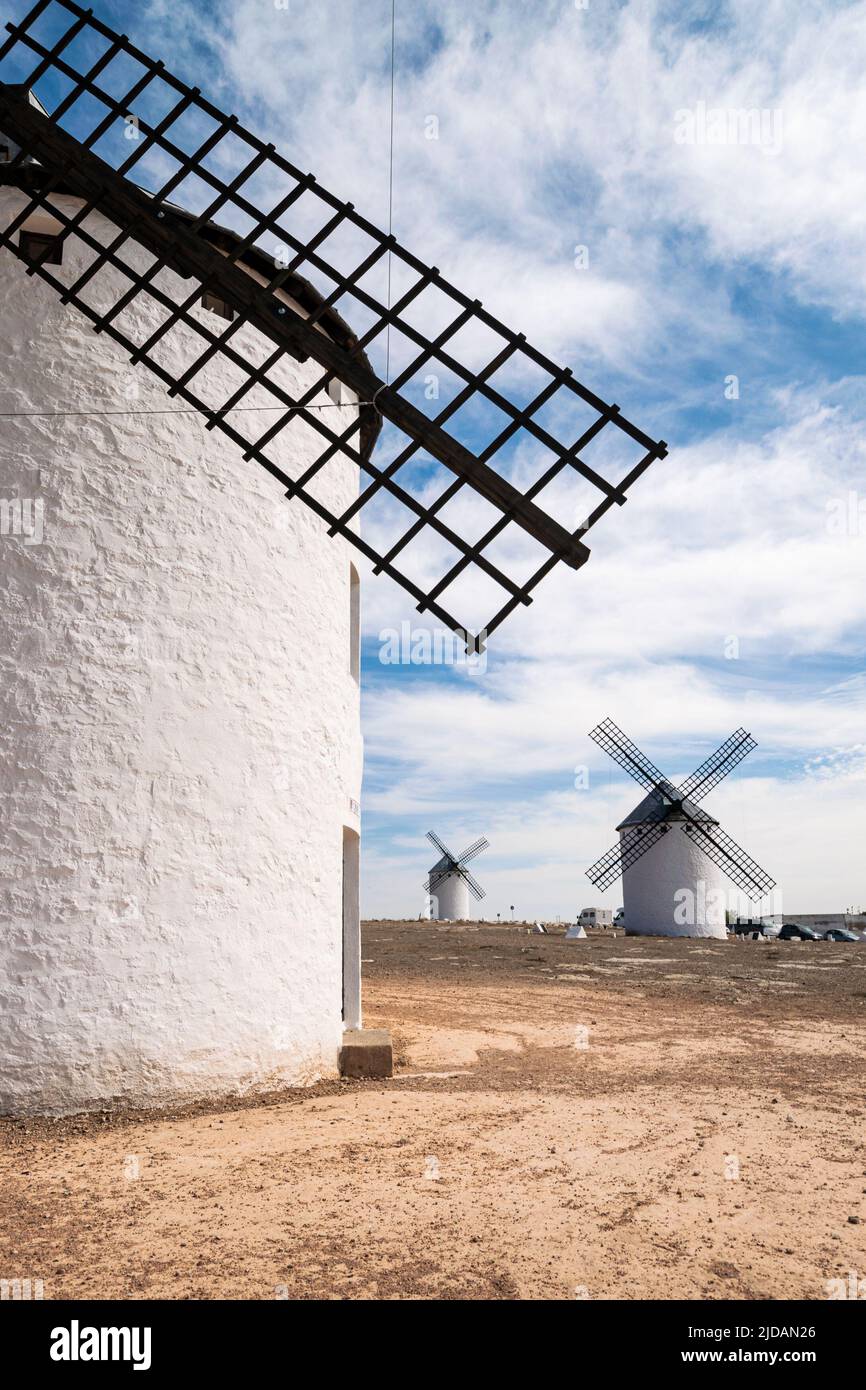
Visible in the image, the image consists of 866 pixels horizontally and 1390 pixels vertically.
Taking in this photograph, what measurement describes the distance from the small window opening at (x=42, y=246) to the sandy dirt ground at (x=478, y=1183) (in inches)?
260

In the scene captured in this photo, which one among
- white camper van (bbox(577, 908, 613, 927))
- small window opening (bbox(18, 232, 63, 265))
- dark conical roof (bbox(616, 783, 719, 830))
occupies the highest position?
small window opening (bbox(18, 232, 63, 265))

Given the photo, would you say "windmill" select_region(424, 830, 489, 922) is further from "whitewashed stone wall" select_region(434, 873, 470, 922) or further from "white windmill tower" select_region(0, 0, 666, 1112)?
"white windmill tower" select_region(0, 0, 666, 1112)

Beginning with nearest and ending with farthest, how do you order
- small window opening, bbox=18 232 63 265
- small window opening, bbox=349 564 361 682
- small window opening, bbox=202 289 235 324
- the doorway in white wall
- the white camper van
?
1. small window opening, bbox=18 232 63 265
2. small window opening, bbox=202 289 235 324
3. the doorway in white wall
4. small window opening, bbox=349 564 361 682
5. the white camper van

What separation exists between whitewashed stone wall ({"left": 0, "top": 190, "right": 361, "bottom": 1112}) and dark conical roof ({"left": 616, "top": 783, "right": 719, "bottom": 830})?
93.3 ft

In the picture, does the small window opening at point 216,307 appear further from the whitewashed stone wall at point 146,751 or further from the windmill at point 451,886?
the windmill at point 451,886

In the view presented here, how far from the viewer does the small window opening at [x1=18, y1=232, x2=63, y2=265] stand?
734cm

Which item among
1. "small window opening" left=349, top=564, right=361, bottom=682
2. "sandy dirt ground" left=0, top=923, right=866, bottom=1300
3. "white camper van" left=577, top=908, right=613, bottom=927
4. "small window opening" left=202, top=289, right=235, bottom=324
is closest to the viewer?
"sandy dirt ground" left=0, top=923, right=866, bottom=1300

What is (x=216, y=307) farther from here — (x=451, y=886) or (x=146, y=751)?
(x=451, y=886)

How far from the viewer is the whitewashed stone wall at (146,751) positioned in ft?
21.5

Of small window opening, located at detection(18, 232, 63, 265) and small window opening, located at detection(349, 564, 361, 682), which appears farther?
small window opening, located at detection(349, 564, 361, 682)

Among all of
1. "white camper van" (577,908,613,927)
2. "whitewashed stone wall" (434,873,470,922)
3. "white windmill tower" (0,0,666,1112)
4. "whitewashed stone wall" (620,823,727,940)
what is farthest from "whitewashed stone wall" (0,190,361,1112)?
"whitewashed stone wall" (434,873,470,922)

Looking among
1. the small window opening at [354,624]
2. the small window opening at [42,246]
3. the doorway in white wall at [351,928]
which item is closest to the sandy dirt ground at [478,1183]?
the doorway in white wall at [351,928]
